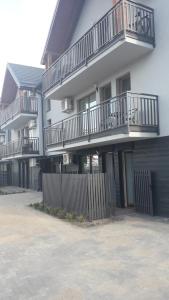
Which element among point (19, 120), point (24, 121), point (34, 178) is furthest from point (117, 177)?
point (24, 121)

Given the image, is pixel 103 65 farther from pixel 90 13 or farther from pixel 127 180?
pixel 127 180

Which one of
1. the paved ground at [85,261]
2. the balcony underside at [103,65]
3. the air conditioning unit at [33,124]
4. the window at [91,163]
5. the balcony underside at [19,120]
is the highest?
the balcony underside at [103,65]

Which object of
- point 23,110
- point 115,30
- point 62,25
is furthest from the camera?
point 23,110

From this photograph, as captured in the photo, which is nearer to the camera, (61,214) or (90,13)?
(61,214)

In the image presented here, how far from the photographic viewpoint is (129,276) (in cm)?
543

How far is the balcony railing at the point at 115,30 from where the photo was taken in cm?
1034

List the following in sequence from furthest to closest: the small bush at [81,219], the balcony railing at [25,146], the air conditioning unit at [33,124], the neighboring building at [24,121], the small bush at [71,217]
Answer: the air conditioning unit at [33,124] < the neighboring building at [24,121] < the balcony railing at [25,146] < the small bush at [71,217] < the small bush at [81,219]

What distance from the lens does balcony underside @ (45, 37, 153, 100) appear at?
10539 millimetres

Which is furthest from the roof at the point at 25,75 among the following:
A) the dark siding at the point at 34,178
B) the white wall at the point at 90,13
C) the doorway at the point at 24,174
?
the white wall at the point at 90,13

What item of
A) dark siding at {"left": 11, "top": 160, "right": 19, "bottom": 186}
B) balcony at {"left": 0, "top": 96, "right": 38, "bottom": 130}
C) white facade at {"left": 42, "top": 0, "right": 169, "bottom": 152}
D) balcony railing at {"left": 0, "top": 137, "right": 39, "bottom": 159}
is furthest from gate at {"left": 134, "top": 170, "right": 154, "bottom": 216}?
dark siding at {"left": 11, "top": 160, "right": 19, "bottom": 186}

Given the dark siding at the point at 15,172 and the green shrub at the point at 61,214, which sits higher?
the dark siding at the point at 15,172

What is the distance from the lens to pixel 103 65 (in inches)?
476

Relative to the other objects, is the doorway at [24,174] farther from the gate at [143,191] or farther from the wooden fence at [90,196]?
the gate at [143,191]

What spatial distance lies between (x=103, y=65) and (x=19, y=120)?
1364 cm
